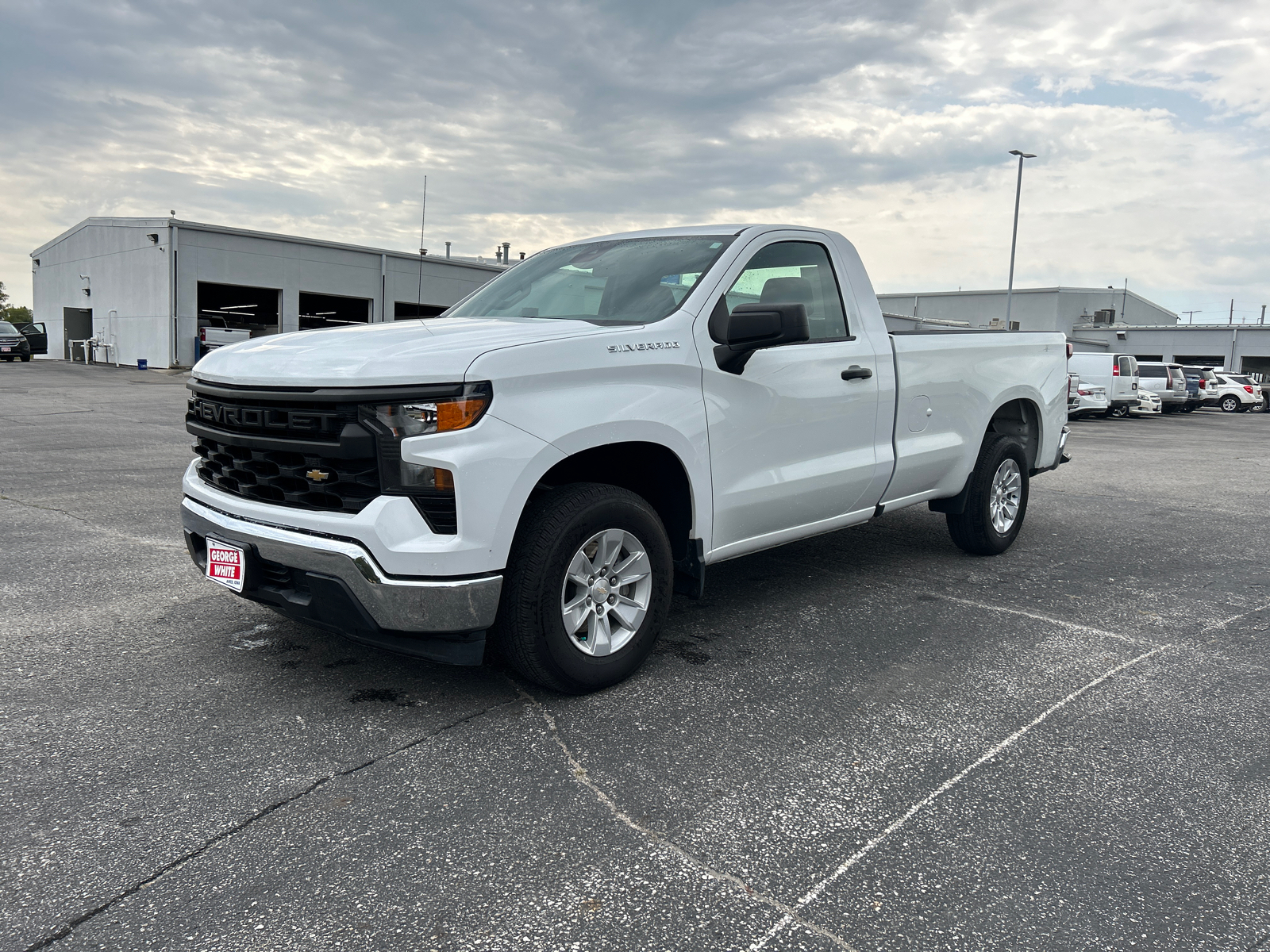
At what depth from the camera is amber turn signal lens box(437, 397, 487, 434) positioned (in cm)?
323

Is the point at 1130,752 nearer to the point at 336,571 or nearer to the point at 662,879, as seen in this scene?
the point at 662,879

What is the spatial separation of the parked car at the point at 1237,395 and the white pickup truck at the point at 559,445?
132 feet

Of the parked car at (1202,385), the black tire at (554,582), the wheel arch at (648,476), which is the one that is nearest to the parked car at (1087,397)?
the parked car at (1202,385)

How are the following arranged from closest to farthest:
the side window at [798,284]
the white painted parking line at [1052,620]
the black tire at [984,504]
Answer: the side window at [798,284], the white painted parking line at [1052,620], the black tire at [984,504]

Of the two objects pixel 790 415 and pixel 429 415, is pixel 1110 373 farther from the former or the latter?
pixel 429 415

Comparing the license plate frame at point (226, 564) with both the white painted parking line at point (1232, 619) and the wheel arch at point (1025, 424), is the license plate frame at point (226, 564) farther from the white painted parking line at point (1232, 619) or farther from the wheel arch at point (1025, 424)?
the wheel arch at point (1025, 424)

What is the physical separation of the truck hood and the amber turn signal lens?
8cm

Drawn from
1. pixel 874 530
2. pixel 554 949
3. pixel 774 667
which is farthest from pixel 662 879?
pixel 874 530

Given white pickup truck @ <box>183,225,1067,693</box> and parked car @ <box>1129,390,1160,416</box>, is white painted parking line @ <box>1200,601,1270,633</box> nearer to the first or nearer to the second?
white pickup truck @ <box>183,225,1067,693</box>

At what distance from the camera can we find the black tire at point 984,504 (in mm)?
6152

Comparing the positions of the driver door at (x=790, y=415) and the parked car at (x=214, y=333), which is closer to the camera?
the driver door at (x=790, y=415)

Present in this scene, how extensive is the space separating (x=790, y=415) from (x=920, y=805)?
6.65 ft

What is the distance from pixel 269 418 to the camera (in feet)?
11.5

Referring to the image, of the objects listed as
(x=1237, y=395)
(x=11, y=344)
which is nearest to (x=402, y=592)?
(x=11, y=344)
